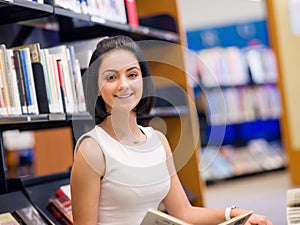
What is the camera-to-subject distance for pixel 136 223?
2.01 meters

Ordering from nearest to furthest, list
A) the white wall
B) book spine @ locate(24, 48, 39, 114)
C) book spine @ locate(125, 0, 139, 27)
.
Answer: book spine @ locate(24, 48, 39, 114) → book spine @ locate(125, 0, 139, 27) → the white wall

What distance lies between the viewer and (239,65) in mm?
7484

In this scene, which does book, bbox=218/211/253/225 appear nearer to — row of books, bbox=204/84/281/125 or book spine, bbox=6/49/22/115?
book spine, bbox=6/49/22/115

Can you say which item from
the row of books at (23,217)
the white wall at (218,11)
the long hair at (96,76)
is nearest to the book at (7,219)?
the row of books at (23,217)

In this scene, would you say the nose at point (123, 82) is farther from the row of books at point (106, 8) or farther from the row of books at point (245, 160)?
the row of books at point (245, 160)

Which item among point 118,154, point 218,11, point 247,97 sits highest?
point 218,11

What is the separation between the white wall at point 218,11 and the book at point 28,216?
18.5 feet

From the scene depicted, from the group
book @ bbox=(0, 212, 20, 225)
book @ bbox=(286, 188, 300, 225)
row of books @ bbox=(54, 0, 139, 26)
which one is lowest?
book @ bbox=(286, 188, 300, 225)

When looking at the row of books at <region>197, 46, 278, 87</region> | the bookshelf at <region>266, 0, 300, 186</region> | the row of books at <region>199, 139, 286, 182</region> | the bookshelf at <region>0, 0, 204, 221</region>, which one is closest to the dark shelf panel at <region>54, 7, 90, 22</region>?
the bookshelf at <region>0, 0, 204, 221</region>

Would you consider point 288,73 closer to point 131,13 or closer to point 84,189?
point 131,13

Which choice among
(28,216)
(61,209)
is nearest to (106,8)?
(61,209)

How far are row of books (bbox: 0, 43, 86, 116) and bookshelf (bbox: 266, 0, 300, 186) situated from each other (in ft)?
11.6

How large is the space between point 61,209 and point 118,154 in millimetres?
776

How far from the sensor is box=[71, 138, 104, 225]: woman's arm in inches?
76.1
